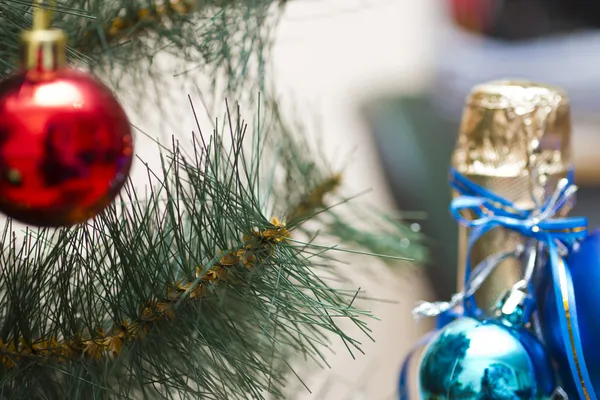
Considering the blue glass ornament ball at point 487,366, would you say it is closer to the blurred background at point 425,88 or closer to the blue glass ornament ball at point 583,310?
the blue glass ornament ball at point 583,310

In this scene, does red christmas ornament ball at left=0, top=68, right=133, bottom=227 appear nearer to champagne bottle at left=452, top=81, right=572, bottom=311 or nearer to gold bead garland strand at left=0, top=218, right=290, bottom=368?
gold bead garland strand at left=0, top=218, right=290, bottom=368

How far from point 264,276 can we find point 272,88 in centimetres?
13

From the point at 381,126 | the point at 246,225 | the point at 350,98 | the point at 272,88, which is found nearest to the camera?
the point at 246,225

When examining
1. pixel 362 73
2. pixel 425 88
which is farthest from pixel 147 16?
pixel 362 73

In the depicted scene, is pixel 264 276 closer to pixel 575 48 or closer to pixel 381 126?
pixel 381 126

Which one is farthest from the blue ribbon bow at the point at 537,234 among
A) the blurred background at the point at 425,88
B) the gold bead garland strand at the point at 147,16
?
the blurred background at the point at 425,88

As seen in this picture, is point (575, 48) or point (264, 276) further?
point (575, 48)

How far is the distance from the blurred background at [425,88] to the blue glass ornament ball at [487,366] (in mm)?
375

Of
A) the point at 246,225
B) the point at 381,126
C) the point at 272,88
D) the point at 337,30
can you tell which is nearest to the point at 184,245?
the point at 246,225

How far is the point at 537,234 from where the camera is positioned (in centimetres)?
30

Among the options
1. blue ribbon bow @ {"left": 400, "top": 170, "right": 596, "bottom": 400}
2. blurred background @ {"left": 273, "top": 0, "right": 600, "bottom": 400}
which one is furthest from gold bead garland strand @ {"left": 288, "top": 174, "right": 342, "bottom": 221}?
blurred background @ {"left": 273, "top": 0, "right": 600, "bottom": 400}

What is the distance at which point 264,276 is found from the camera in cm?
25

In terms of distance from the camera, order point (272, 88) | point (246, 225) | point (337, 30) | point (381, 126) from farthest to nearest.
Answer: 1. point (337, 30)
2. point (381, 126)
3. point (272, 88)
4. point (246, 225)

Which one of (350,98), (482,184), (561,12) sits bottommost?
(350,98)
